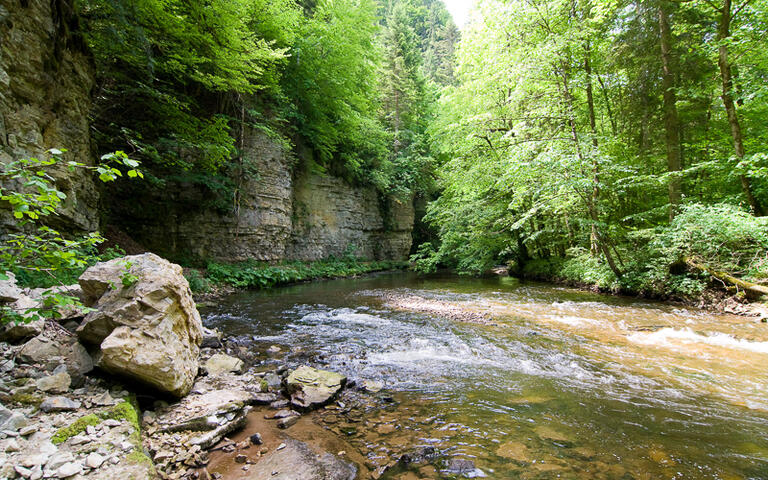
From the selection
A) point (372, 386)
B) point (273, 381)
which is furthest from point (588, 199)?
point (273, 381)

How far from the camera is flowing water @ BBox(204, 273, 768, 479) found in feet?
8.69

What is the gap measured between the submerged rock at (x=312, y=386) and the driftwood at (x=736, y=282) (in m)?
9.33

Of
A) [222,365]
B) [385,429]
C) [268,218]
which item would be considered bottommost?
[385,429]

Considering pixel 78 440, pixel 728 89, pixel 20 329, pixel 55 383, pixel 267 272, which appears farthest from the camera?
pixel 267 272

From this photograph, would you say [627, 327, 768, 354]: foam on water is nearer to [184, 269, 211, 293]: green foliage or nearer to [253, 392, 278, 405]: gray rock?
[253, 392, 278, 405]: gray rock

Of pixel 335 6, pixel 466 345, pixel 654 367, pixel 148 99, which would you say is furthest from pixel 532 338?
pixel 335 6

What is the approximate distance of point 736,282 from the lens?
740 cm

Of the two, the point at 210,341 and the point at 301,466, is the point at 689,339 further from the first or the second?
the point at 210,341

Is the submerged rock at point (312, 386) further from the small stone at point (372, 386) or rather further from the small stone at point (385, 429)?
the small stone at point (385, 429)

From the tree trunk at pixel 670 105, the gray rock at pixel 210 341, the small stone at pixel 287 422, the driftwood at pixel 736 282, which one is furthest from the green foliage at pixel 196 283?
the tree trunk at pixel 670 105

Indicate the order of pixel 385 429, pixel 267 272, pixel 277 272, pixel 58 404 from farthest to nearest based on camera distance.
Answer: pixel 277 272
pixel 267 272
pixel 385 429
pixel 58 404

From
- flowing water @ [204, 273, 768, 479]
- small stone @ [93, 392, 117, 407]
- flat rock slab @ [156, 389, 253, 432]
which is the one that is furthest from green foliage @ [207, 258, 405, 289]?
small stone @ [93, 392, 117, 407]

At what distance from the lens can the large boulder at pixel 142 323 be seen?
293 cm

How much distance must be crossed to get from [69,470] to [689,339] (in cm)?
815
